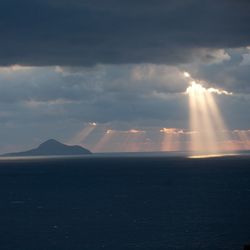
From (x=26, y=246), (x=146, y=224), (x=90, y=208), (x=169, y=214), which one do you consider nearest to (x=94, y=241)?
(x=26, y=246)

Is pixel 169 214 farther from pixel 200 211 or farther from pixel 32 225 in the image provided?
pixel 32 225

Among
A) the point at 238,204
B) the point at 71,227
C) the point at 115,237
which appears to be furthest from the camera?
the point at 238,204

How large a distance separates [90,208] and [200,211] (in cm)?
3226

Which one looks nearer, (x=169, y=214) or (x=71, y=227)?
(x=71, y=227)

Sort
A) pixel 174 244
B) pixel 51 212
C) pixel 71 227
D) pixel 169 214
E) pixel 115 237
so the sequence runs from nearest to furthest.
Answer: pixel 174 244
pixel 115 237
pixel 71 227
pixel 169 214
pixel 51 212

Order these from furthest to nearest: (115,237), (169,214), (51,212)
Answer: (51,212) → (169,214) → (115,237)

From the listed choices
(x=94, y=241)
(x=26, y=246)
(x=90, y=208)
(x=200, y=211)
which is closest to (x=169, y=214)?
(x=200, y=211)

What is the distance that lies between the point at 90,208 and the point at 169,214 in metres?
28.2

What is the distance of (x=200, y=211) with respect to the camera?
16250cm

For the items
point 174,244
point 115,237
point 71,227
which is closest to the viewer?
point 174,244

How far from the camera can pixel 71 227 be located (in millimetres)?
138000

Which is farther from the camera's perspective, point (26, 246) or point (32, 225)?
point (32, 225)

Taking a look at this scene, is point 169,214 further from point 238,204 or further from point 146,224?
point 238,204

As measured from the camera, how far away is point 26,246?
377 feet
